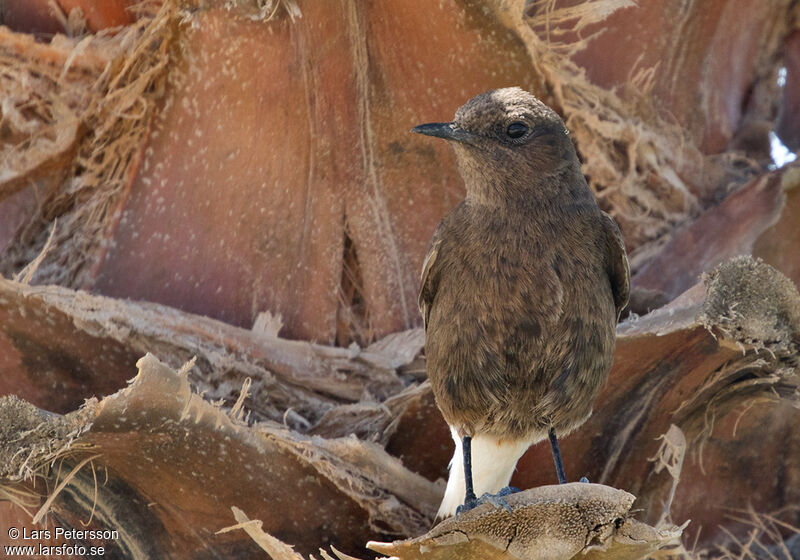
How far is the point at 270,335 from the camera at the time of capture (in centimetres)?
369

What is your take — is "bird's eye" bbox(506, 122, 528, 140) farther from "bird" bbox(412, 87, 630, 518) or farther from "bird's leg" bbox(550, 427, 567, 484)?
"bird's leg" bbox(550, 427, 567, 484)

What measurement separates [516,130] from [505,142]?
0.17ft

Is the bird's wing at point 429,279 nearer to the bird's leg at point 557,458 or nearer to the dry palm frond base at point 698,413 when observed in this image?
the dry palm frond base at point 698,413

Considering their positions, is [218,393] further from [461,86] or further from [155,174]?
[461,86]

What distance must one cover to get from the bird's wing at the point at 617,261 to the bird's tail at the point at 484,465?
1.96 feet

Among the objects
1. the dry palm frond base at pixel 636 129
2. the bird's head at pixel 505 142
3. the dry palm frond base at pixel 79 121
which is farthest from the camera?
the dry palm frond base at pixel 636 129

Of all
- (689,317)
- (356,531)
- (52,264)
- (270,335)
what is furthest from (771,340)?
(52,264)

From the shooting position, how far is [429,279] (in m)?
3.34

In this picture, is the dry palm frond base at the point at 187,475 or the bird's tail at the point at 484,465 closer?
the dry palm frond base at the point at 187,475

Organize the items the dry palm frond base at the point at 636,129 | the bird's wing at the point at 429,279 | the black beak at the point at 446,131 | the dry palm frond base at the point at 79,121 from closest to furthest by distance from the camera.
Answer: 1. the black beak at the point at 446,131
2. the bird's wing at the point at 429,279
3. the dry palm frond base at the point at 79,121
4. the dry palm frond base at the point at 636,129

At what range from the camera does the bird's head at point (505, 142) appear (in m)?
3.17

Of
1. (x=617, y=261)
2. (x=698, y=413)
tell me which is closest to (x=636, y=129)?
(x=617, y=261)

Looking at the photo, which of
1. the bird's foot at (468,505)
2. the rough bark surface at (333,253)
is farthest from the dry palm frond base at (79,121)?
the bird's foot at (468,505)

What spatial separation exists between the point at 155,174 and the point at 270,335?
795 mm
